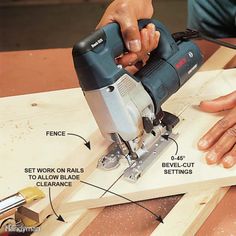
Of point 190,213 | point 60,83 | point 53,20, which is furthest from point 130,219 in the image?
point 53,20

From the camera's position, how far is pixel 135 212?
1065 millimetres

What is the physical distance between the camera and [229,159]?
44.2 inches

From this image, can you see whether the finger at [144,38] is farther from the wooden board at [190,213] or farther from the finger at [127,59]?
the wooden board at [190,213]

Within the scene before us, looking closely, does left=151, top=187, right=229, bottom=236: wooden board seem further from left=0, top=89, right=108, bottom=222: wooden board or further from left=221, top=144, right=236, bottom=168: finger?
left=0, top=89, right=108, bottom=222: wooden board

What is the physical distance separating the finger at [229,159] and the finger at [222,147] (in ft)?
0.04

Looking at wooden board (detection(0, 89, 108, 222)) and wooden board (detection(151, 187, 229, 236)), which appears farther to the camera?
wooden board (detection(0, 89, 108, 222))

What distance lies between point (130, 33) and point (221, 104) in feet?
1.19

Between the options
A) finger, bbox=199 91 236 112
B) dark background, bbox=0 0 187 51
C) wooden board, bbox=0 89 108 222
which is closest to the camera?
wooden board, bbox=0 89 108 222

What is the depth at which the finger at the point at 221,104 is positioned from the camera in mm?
1276

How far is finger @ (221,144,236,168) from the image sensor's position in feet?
3.66

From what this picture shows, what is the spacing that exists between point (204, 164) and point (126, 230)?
249 millimetres

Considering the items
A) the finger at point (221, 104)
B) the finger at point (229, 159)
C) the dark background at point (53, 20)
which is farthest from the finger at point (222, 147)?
the dark background at point (53, 20)

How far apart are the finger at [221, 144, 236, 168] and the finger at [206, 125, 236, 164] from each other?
1 centimetres

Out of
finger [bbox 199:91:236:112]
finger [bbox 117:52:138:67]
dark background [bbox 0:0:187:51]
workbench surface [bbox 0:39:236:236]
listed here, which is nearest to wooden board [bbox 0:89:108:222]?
workbench surface [bbox 0:39:236:236]
